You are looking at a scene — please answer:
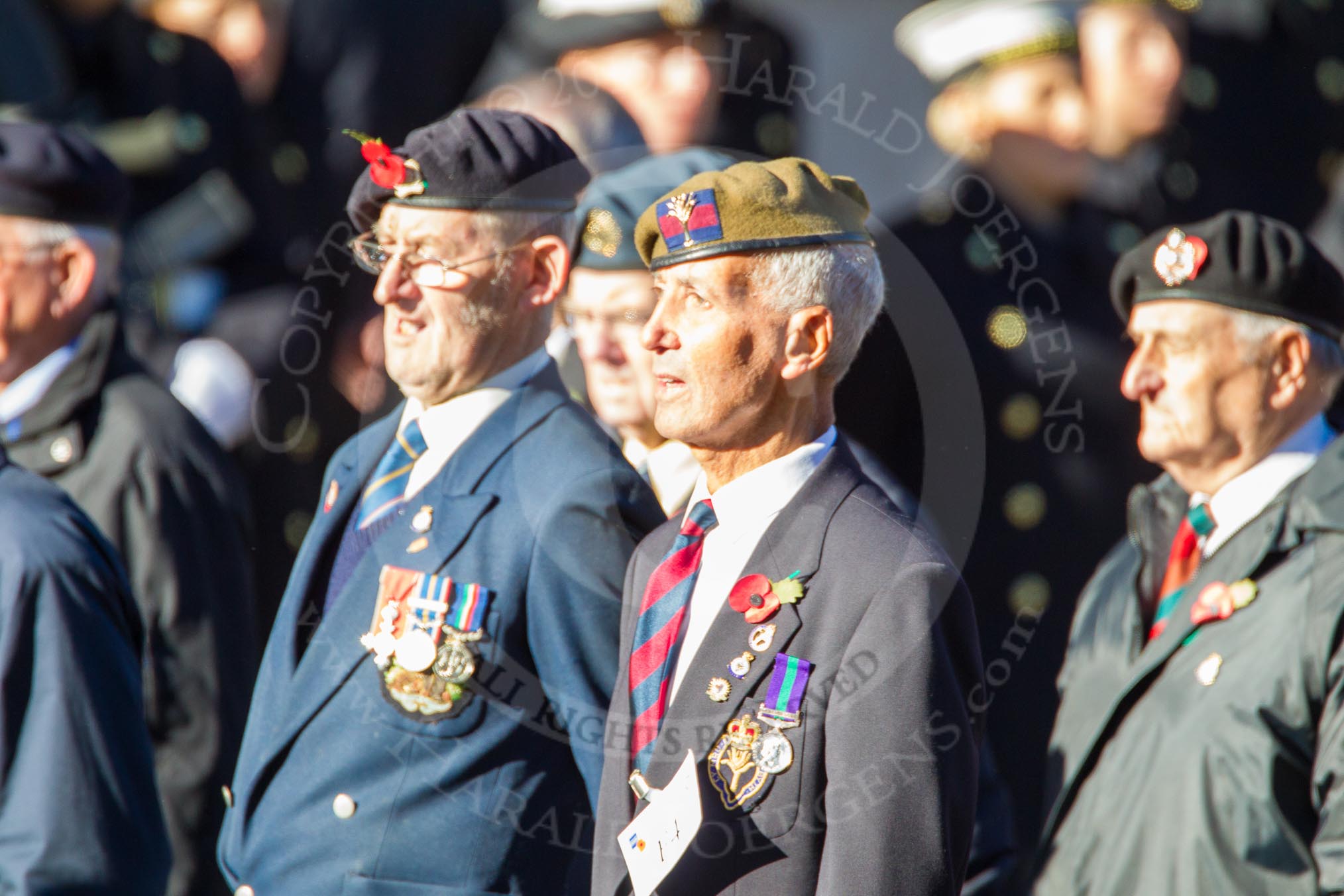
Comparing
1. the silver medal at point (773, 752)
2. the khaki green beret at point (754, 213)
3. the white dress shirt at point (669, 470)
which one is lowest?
the silver medal at point (773, 752)

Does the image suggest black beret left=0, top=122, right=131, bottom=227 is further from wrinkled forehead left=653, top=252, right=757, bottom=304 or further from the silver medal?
the silver medal

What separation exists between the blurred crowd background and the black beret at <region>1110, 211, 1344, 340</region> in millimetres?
449

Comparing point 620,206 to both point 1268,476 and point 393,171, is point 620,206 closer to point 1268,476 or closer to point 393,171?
point 393,171

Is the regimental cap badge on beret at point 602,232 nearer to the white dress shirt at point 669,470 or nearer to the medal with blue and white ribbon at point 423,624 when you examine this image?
the white dress shirt at point 669,470

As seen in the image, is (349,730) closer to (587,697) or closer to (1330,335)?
(587,697)

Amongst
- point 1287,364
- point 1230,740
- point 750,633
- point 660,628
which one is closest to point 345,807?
point 660,628

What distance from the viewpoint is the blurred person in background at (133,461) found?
12.9ft

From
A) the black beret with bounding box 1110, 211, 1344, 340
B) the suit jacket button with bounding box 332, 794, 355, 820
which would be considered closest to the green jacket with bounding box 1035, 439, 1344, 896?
the black beret with bounding box 1110, 211, 1344, 340

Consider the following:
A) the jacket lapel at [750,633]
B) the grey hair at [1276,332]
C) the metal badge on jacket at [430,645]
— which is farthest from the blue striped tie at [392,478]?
the grey hair at [1276,332]

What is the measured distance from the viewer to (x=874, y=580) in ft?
8.16

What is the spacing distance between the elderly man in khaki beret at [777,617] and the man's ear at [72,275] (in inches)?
77.0

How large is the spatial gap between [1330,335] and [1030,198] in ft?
2.87

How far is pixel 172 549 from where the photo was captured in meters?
3.96

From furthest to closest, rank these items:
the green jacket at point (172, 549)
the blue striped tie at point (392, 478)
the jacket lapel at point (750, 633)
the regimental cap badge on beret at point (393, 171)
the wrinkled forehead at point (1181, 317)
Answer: the green jacket at point (172, 549), the wrinkled forehead at point (1181, 317), the blue striped tie at point (392, 478), the regimental cap badge on beret at point (393, 171), the jacket lapel at point (750, 633)
